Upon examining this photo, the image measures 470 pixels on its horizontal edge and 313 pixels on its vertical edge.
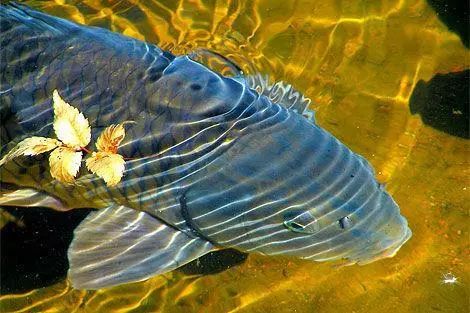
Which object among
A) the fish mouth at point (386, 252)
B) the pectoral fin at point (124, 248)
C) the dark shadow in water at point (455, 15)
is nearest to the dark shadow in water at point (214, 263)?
the pectoral fin at point (124, 248)

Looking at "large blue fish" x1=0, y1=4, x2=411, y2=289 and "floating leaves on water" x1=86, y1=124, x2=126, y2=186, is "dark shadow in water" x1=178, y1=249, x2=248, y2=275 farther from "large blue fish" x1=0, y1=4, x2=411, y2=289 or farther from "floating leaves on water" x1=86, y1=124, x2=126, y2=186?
"floating leaves on water" x1=86, y1=124, x2=126, y2=186

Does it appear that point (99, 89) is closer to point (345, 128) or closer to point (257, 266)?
point (257, 266)

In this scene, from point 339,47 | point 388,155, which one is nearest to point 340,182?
point 388,155

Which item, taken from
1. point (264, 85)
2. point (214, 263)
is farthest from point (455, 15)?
point (214, 263)

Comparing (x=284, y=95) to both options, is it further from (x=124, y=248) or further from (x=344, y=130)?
(x=124, y=248)

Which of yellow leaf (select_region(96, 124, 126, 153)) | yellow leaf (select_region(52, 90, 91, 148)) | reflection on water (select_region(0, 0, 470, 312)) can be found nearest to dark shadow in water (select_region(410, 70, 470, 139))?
reflection on water (select_region(0, 0, 470, 312))

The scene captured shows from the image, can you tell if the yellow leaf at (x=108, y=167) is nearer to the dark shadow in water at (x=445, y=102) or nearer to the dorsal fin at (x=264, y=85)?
the dorsal fin at (x=264, y=85)

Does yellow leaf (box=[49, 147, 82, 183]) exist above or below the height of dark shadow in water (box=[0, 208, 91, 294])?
above
